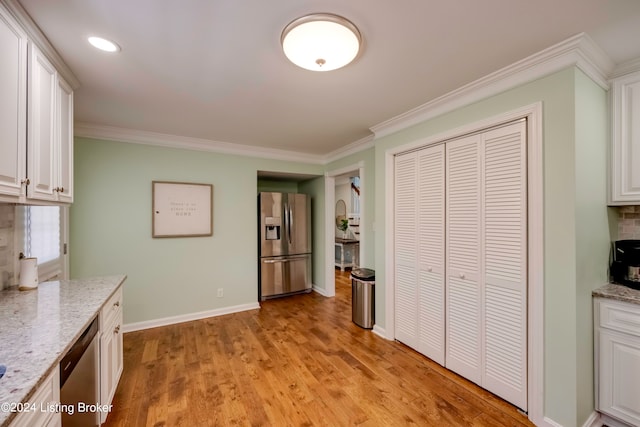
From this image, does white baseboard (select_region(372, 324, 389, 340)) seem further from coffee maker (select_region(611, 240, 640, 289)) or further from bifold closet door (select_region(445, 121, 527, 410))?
coffee maker (select_region(611, 240, 640, 289))

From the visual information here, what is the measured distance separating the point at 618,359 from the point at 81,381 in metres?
3.10

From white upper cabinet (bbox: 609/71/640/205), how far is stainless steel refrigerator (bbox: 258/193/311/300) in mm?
3730

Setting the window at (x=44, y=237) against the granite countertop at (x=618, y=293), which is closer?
the granite countertop at (x=618, y=293)

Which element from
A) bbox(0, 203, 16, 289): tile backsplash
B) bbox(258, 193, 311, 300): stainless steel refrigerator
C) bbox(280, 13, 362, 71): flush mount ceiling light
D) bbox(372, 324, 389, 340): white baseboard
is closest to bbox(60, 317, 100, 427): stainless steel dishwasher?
bbox(0, 203, 16, 289): tile backsplash

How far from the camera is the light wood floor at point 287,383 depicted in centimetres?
186

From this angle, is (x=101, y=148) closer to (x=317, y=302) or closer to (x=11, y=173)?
(x=11, y=173)

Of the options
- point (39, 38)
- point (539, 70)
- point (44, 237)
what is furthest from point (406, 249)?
point (44, 237)

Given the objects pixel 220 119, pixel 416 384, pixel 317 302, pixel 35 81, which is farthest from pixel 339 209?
pixel 35 81

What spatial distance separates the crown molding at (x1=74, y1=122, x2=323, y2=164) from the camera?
10.2 ft

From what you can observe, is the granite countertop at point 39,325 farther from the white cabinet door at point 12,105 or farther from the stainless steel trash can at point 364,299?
the stainless steel trash can at point 364,299

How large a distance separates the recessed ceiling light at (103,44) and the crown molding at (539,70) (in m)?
2.42

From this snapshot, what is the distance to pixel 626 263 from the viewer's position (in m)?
1.90

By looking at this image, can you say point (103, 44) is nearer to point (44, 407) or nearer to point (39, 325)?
point (39, 325)

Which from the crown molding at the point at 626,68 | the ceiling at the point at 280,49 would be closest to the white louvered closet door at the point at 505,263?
the ceiling at the point at 280,49
